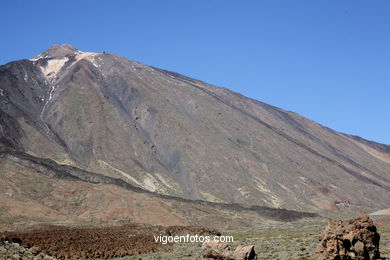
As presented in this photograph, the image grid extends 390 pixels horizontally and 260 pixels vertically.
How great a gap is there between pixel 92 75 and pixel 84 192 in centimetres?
8082

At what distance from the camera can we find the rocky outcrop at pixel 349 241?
2391 cm

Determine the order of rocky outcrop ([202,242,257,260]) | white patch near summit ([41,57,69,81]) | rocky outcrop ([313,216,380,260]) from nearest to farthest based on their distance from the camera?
rocky outcrop ([313,216,380,260])
rocky outcrop ([202,242,257,260])
white patch near summit ([41,57,69,81])

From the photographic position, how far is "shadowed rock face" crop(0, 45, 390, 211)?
11462 cm

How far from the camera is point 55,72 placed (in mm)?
161500

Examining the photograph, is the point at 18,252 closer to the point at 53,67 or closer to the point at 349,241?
the point at 349,241

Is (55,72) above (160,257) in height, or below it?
above

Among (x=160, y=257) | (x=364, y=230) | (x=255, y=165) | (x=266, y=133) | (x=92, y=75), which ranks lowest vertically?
(x=160, y=257)

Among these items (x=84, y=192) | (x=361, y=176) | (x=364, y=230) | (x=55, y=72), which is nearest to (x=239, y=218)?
(x=84, y=192)

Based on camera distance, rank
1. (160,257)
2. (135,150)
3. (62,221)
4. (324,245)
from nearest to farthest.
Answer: (324,245) < (160,257) < (62,221) < (135,150)

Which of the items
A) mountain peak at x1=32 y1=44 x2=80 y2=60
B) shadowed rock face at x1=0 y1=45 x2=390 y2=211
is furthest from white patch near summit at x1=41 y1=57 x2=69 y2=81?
mountain peak at x1=32 y1=44 x2=80 y2=60

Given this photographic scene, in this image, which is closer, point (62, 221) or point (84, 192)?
point (62, 221)

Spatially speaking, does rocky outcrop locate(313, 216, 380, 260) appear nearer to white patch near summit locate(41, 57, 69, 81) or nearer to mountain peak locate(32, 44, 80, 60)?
white patch near summit locate(41, 57, 69, 81)

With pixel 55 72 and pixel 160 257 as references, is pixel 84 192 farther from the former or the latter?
pixel 55 72

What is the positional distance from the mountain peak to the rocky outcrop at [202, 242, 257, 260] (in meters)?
156
